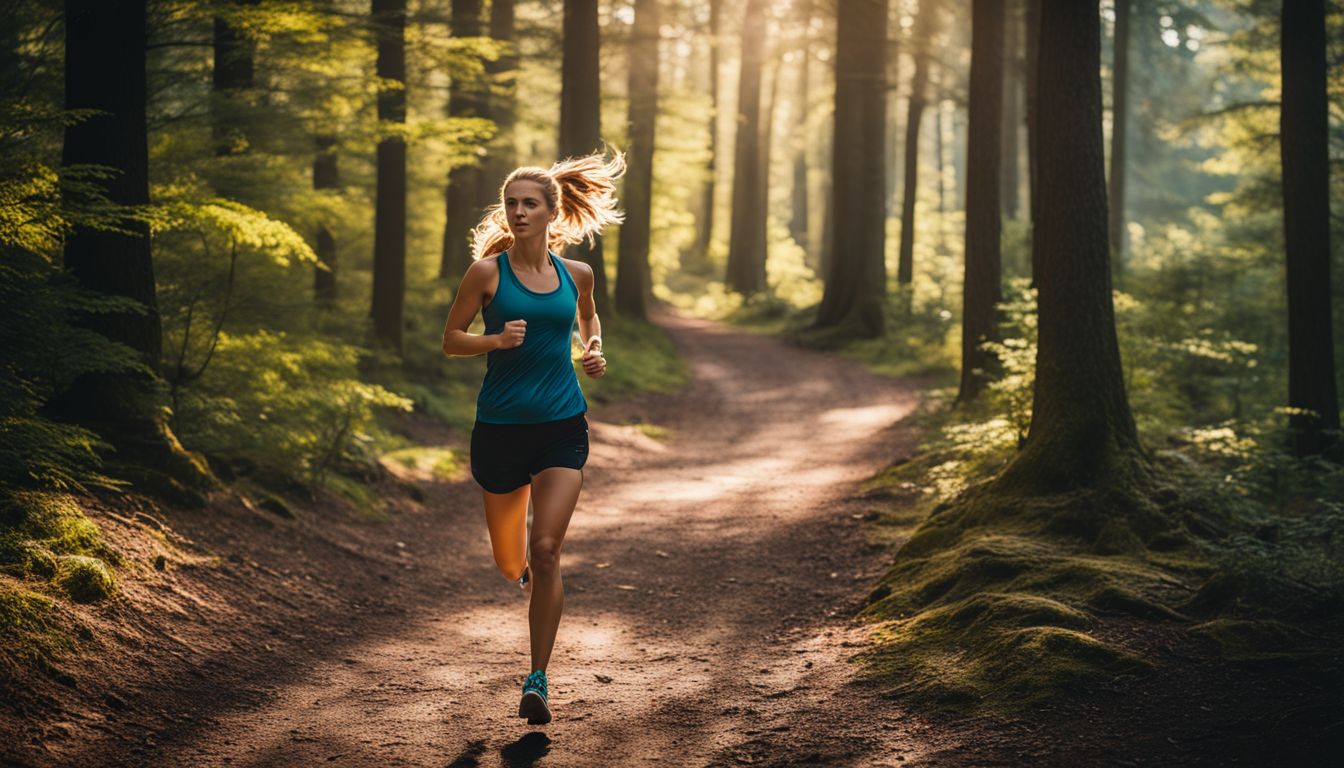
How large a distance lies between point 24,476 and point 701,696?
12.7 ft

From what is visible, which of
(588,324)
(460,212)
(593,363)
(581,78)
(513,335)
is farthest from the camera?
(460,212)

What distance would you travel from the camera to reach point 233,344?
9.08 metres

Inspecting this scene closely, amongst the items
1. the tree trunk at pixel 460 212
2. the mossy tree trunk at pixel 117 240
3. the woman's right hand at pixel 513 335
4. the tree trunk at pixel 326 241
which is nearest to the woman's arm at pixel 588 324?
the woman's right hand at pixel 513 335

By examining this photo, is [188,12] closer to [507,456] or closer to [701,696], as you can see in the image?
[507,456]

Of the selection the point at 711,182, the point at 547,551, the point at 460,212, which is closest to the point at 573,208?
the point at 547,551

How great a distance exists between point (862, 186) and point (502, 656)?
64.6 ft

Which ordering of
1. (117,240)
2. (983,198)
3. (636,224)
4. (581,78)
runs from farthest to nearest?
(636,224) < (581,78) < (983,198) < (117,240)

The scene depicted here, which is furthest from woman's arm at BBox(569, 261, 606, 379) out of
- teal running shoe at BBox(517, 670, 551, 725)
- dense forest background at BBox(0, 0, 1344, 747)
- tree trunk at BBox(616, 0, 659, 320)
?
tree trunk at BBox(616, 0, 659, 320)

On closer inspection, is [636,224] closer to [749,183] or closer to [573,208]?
[749,183]

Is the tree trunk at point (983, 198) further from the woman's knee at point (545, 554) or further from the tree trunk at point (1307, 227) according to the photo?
the woman's knee at point (545, 554)

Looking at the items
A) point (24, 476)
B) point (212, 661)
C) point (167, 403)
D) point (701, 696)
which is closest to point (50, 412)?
point (167, 403)

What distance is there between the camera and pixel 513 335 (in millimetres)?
4754

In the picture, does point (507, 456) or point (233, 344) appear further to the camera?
point (233, 344)

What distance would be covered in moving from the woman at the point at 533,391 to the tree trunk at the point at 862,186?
64.7ft
